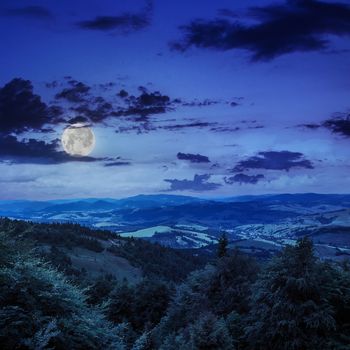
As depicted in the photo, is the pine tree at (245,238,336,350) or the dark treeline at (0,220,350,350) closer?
the dark treeline at (0,220,350,350)

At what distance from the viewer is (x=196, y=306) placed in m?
Answer: 49.2

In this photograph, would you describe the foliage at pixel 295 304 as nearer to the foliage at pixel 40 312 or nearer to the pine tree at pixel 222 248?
the foliage at pixel 40 312

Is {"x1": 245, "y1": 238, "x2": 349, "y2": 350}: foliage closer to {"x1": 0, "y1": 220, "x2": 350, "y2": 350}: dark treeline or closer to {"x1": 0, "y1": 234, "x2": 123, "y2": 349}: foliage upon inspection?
{"x1": 0, "y1": 220, "x2": 350, "y2": 350}: dark treeline

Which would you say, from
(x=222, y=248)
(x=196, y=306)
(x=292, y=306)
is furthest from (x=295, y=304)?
(x=222, y=248)

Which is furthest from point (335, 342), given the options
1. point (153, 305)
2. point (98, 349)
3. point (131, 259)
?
point (131, 259)

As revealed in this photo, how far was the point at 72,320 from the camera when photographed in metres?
16.8

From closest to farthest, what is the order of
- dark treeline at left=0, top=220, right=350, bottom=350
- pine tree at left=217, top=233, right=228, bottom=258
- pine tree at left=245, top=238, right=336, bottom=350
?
1. dark treeline at left=0, top=220, right=350, bottom=350
2. pine tree at left=245, top=238, right=336, bottom=350
3. pine tree at left=217, top=233, right=228, bottom=258

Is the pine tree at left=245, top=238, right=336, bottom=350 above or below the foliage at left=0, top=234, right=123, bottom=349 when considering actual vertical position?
below

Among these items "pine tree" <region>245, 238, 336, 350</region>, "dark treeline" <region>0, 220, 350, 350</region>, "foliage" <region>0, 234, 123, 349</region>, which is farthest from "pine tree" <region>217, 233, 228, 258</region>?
"foliage" <region>0, 234, 123, 349</region>

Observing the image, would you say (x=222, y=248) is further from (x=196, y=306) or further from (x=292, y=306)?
(x=292, y=306)

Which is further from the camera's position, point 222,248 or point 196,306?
point 222,248

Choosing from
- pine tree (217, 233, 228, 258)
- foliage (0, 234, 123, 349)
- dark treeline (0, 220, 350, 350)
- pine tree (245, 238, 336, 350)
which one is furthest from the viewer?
pine tree (217, 233, 228, 258)

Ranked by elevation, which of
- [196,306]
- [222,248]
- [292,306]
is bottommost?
[196,306]

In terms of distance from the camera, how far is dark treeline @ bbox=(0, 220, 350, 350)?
16.0 metres
